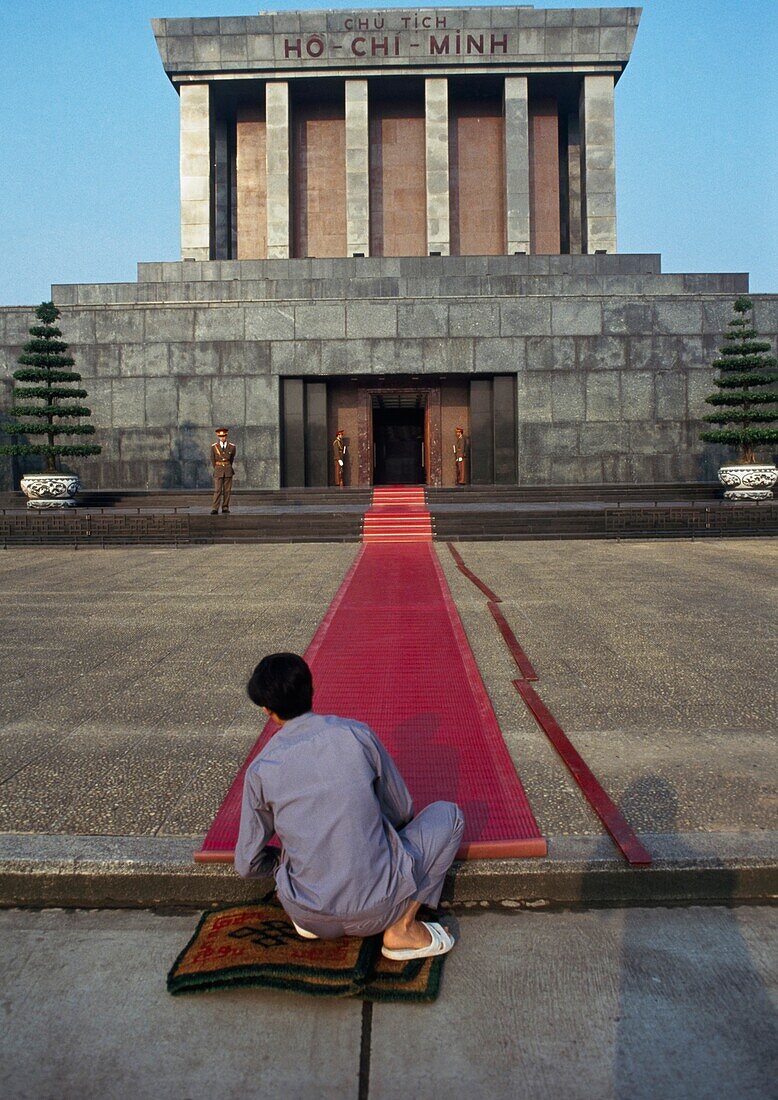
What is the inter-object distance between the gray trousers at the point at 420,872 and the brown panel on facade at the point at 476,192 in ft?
111

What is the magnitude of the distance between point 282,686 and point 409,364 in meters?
24.9

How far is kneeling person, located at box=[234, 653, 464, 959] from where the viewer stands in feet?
10.9

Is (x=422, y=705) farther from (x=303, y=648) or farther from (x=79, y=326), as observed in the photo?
(x=79, y=326)

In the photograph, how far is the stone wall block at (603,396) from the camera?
27047 millimetres

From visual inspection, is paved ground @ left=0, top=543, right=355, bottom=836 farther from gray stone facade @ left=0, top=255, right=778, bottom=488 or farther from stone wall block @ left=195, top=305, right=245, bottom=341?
stone wall block @ left=195, top=305, right=245, bottom=341

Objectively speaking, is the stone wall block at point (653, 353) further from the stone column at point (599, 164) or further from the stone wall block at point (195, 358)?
the stone wall block at point (195, 358)

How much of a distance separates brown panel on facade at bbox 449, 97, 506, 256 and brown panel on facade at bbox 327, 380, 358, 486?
9.81 m

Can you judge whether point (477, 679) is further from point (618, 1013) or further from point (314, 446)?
point (314, 446)

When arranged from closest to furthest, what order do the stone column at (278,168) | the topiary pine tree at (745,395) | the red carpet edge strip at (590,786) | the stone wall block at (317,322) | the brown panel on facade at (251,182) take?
1. the red carpet edge strip at (590,786)
2. the topiary pine tree at (745,395)
3. the stone wall block at (317,322)
4. the stone column at (278,168)
5. the brown panel on facade at (251,182)

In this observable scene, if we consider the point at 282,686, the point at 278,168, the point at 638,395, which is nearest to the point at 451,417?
the point at 638,395

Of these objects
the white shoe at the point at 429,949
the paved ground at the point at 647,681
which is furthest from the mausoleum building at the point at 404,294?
the white shoe at the point at 429,949

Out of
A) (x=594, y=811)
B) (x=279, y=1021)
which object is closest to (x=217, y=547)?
(x=594, y=811)

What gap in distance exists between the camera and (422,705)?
21.9 feet

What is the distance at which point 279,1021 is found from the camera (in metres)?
3.11
